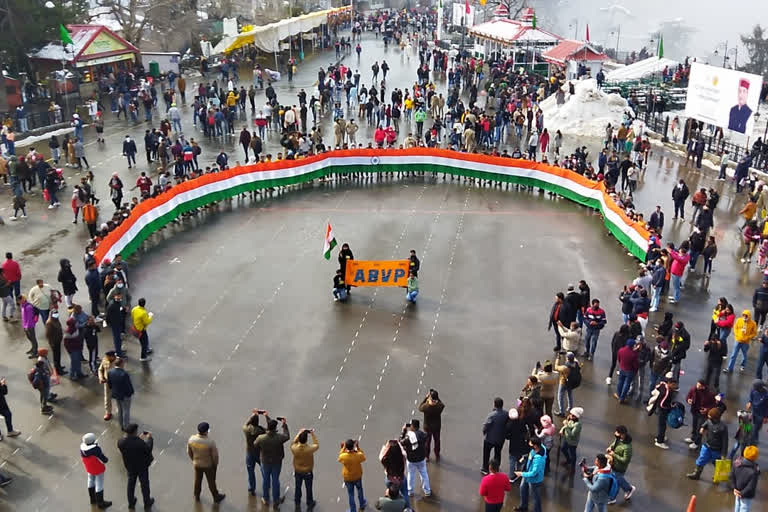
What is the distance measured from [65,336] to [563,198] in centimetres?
1665

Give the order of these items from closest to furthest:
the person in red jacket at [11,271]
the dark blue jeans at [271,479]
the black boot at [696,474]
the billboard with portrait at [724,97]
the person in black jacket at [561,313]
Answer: the dark blue jeans at [271,479]
the black boot at [696,474]
the person in black jacket at [561,313]
the person in red jacket at [11,271]
the billboard with portrait at [724,97]

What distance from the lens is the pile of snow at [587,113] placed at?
33.8 meters

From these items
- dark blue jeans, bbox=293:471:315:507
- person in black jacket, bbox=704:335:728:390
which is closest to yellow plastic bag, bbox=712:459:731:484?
person in black jacket, bbox=704:335:728:390

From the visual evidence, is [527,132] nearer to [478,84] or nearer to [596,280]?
[478,84]

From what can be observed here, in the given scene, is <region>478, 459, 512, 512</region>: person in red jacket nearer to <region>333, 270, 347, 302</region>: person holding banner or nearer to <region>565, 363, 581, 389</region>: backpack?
<region>565, 363, 581, 389</region>: backpack

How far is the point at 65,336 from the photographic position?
12602 millimetres

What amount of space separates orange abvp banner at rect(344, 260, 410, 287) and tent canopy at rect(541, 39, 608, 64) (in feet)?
105

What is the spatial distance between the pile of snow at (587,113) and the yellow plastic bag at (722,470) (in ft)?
82.5

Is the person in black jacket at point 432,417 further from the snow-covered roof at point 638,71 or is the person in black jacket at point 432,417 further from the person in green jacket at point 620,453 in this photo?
the snow-covered roof at point 638,71

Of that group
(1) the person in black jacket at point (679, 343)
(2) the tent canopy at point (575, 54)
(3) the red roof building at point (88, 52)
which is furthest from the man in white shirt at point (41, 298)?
(2) the tent canopy at point (575, 54)

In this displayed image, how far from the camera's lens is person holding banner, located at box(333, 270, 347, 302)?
1628cm

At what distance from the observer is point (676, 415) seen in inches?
435

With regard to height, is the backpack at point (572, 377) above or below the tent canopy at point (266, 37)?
below

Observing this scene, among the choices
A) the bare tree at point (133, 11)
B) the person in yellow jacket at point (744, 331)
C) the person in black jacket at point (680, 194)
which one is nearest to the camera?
the person in yellow jacket at point (744, 331)
